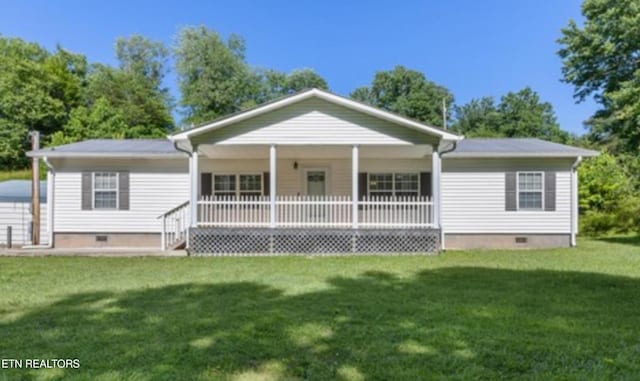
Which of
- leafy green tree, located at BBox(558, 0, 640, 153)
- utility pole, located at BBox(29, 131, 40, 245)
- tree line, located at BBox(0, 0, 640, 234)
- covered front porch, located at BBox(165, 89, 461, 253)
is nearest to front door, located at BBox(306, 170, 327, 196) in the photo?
covered front porch, located at BBox(165, 89, 461, 253)

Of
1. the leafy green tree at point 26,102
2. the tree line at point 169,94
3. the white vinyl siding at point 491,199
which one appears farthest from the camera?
the tree line at point 169,94

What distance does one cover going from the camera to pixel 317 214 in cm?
1171

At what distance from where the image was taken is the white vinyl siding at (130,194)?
40.5 feet

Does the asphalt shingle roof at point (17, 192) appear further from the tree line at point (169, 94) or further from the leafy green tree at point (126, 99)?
the tree line at point (169, 94)

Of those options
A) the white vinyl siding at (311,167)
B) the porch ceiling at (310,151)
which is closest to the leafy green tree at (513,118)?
the white vinyl siding at (311,167)

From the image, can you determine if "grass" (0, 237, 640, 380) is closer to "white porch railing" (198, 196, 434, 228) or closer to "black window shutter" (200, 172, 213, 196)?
"white porch railing" (198, 196, 434, 228)

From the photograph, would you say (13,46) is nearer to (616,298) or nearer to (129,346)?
(129,346)

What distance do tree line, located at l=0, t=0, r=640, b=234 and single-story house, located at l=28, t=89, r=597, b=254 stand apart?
6002 mm

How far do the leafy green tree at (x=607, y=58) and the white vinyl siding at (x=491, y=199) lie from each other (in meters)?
2.73

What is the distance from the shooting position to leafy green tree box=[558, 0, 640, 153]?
13117 mm

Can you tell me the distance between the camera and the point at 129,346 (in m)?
3.75

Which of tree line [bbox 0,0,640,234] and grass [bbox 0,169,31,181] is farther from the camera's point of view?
grass [bbox 0,169,31,181]

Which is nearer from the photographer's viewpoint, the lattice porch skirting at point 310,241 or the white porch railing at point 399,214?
the lattice porch skirting at point 310,241

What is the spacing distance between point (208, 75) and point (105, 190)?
26.3 metres
